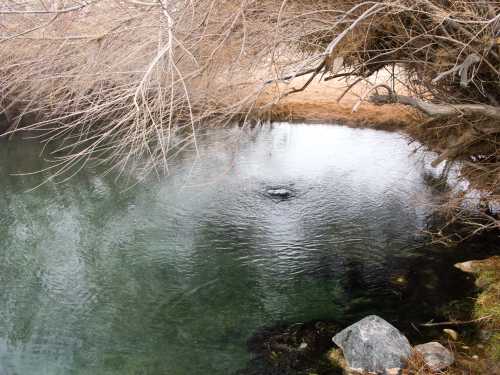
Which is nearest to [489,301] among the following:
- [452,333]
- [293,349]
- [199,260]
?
[452,333]

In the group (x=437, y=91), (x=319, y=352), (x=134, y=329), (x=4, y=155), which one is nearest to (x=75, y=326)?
(x=134, y=329)

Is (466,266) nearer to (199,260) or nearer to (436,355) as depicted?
(436,355)

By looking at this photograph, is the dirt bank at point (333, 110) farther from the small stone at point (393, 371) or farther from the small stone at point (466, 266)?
the small stone at point (393, 371)

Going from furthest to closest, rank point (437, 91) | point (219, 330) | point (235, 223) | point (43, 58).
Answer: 1. point (235, 223)
2. point (437, 91)
3. point (43, 58)
4. point (219, 330)

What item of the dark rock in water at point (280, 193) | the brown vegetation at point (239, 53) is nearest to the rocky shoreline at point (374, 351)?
the brown vegetation at point (239, 53)

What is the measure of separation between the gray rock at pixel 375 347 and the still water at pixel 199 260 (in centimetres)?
91

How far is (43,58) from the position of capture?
6824 millimetres

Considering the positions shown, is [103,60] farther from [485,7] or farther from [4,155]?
[4,155]

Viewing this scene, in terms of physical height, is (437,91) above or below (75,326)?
above

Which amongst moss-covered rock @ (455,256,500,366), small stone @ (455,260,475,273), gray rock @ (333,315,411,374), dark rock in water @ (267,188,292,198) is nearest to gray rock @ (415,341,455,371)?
gray rock @ (333,315,411,374)

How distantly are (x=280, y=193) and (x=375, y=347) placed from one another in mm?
5962

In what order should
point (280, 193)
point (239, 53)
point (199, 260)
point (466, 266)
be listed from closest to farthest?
point (239, 53) < point (466, 266) < point (199, 260) < point (280, 193)

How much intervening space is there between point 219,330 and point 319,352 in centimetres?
142

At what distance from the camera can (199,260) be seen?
323 inches
